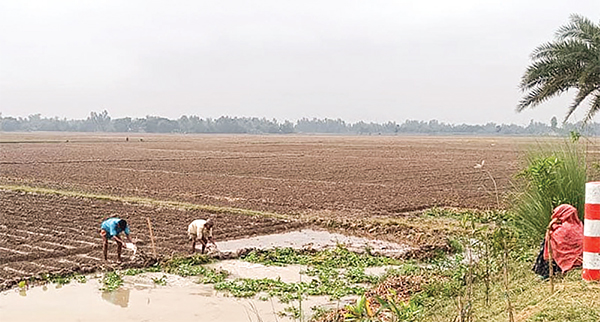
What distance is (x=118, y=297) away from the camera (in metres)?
8.57

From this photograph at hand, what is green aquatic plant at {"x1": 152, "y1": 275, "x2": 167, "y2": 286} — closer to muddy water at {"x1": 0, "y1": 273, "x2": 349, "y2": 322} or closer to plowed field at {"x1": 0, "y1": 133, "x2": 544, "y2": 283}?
muddy water at {"x1": 0, "y1": 273, "x2": 349, "y2": 322}

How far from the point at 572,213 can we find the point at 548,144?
239 cm

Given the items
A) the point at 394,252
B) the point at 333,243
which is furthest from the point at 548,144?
the point at 333,243

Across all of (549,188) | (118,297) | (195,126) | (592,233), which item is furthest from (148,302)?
(195,126)

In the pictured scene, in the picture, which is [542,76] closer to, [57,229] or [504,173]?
[57,229]

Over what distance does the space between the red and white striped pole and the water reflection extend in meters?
5.48

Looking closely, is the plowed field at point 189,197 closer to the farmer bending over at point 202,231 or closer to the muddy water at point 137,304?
the farmer bending over at point 202,231

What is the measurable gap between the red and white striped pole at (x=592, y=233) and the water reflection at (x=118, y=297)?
548 centimetres

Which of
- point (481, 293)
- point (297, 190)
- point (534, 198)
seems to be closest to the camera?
point (481, 293)

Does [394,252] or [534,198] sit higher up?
[534,198]

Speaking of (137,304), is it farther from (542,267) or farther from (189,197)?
(189,197)

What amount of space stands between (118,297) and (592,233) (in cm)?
593

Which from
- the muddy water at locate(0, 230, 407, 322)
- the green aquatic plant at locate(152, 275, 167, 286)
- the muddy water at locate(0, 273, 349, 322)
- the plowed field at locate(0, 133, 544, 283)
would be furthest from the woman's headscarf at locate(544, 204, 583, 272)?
the green aquatic plant at locate(152, 275, 167, 286)

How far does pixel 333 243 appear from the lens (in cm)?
1265
